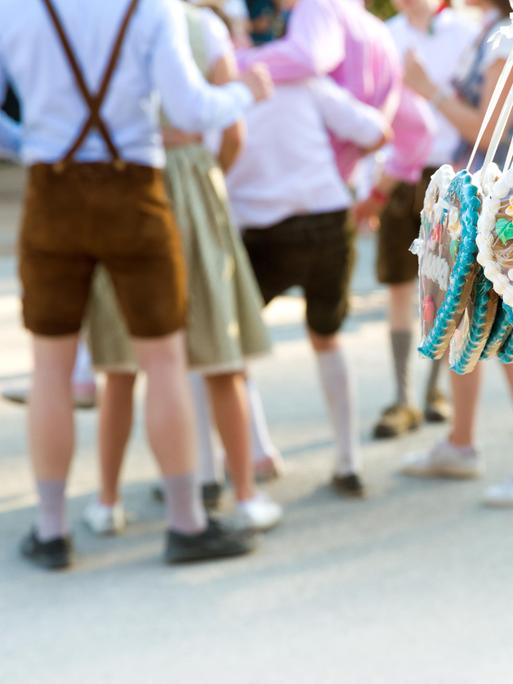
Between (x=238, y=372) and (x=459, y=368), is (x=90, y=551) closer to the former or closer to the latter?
(x=238, y=372)

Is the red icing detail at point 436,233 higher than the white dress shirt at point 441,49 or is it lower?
higher

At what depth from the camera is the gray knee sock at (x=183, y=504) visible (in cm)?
399

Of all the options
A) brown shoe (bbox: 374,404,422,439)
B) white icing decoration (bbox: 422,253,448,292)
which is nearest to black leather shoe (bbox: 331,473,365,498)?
brown shoe (bbox: 374,404,422,439)

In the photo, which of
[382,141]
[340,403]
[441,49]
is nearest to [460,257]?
[382,141]

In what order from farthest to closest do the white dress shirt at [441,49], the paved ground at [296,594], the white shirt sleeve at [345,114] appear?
the white dress shirt at [441,49] → the white shirt sleeve at [345,114] → the paved ground at [296,594]

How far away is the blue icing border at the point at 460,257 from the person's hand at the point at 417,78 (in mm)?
1810

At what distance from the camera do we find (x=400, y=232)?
17.3ft

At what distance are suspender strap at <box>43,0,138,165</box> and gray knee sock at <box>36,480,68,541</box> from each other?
0.92 metres

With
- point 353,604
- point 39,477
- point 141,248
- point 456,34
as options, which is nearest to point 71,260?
point 141,248

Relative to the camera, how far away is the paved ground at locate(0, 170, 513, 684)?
132 inches

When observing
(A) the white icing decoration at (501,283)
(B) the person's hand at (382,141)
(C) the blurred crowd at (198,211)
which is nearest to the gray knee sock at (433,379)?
(C) the blurred crowd at (198,211)

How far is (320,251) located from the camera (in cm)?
443

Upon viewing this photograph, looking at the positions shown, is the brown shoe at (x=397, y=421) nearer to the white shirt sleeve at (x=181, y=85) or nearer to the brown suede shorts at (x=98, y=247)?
the brown suede shorts at (x=98, y=247)

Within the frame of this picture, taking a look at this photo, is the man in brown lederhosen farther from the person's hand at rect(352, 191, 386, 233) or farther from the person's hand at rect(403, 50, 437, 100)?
the person's hand at rect(352, 191, 386, 233)
